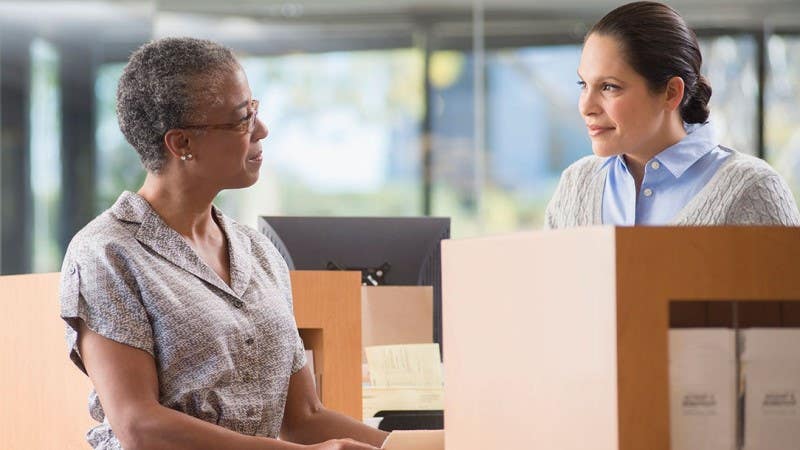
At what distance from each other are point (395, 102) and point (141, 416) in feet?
16.6

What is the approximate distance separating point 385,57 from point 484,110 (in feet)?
2.22

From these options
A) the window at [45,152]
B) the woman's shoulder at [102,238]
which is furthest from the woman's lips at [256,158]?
the window at [45,152]

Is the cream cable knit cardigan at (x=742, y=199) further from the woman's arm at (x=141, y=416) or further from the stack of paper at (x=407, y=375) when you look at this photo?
the woman's arm at (x=141, y=416)

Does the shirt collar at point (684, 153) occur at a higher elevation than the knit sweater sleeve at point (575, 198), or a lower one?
higher

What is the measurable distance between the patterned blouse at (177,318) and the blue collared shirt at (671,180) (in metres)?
0.81

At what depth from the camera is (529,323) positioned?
1.38m

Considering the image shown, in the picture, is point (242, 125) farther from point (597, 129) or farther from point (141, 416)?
point (597, 129)

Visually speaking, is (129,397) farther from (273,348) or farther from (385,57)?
(385,57)

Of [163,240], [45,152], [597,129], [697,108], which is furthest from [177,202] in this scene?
[45,152]

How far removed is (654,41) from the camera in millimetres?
2207

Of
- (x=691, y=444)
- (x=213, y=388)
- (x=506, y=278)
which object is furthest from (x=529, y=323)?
(x=213, y=388)

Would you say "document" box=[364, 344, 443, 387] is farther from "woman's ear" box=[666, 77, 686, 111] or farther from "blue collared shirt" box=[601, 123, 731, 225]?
"woman's ear" box=[666, 77, 686, 111]

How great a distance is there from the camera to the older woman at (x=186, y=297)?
166 centimetres

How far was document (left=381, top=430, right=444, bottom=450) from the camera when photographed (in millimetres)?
1684
